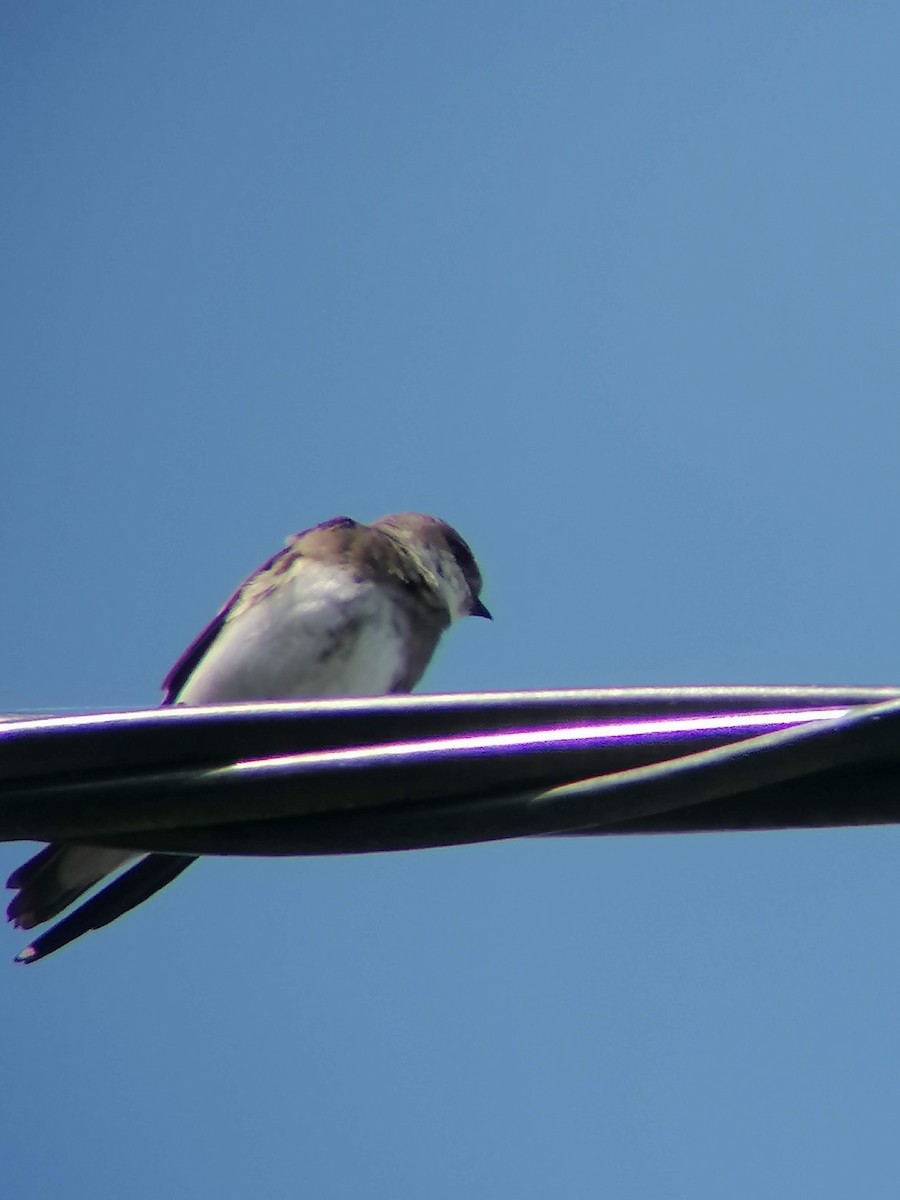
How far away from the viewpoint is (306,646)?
17.2 ft

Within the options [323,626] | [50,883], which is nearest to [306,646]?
[323,626]

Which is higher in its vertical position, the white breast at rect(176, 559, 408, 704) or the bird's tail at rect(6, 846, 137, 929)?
the white breast at rect(176, 559, 408, 704)

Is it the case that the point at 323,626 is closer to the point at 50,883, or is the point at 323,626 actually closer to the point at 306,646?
the point at 306,646

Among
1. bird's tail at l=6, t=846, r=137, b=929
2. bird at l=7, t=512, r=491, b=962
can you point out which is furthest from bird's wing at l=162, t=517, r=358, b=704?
bird's tail at l=6, t=846, r=137, b=929

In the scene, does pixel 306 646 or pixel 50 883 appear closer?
pixel 50 883

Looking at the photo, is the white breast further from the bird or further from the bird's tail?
the bird's tail

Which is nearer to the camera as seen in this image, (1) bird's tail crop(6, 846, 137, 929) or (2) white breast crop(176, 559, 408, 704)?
(1) bird's tail crop(6, 846, 137, 929)

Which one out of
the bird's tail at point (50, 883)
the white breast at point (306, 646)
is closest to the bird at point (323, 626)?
the white breast at point (306, 646)

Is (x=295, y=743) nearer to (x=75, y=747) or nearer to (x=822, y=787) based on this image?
(x=75, y=747)

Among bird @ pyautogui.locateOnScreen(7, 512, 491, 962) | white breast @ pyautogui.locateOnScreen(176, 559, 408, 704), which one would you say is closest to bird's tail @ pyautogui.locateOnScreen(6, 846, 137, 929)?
bird @ pyautogui.locateOnScreen(7, 512, 491, 962)

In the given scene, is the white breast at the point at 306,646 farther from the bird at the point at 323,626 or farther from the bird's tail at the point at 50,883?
the bird's tail at the point at 50,883

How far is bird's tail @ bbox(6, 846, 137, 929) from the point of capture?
370 cm

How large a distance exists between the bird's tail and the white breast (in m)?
1.39

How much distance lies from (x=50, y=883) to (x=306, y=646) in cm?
164
